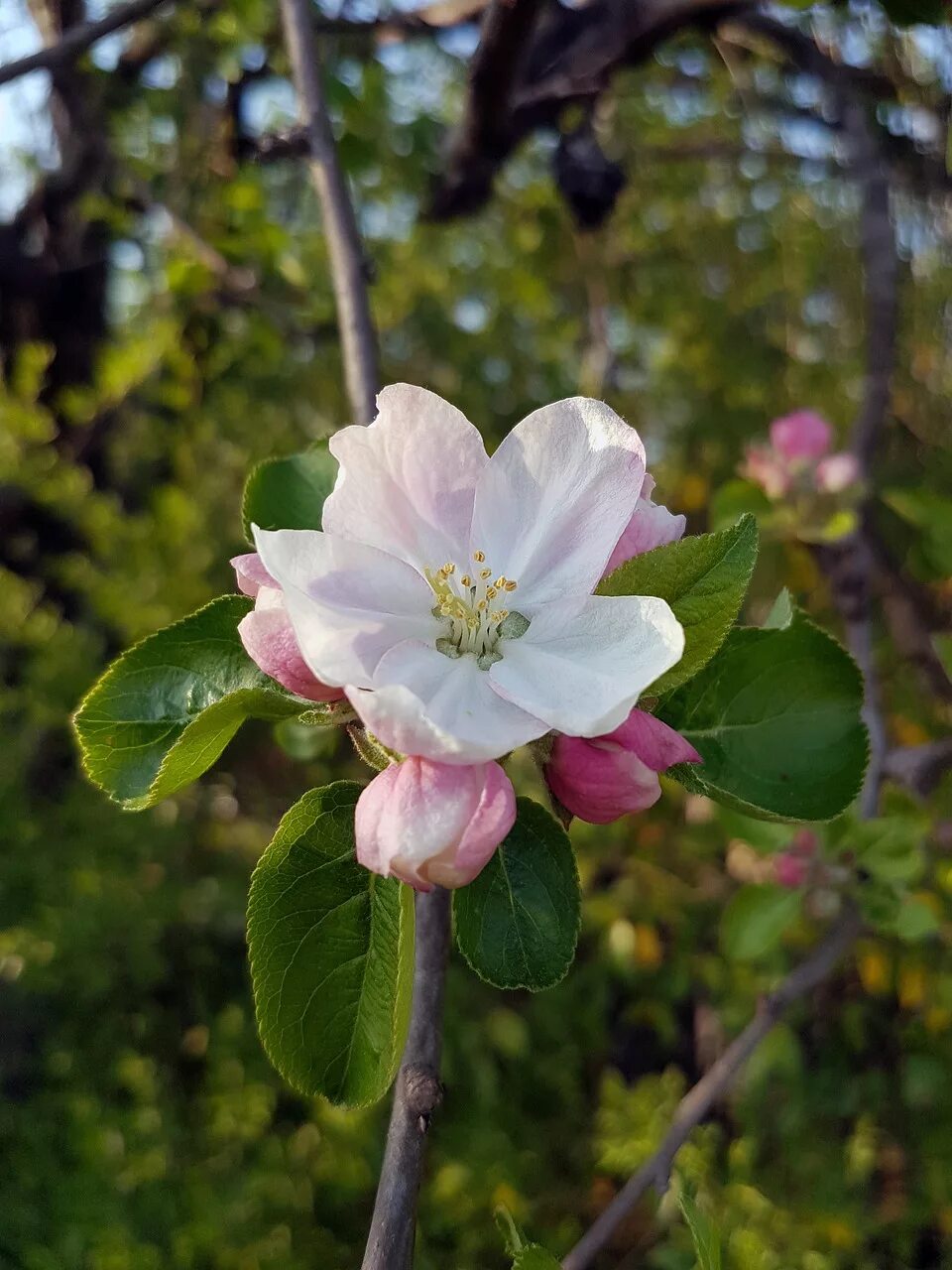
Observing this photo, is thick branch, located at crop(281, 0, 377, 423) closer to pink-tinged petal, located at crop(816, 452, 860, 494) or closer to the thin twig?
the thin twig

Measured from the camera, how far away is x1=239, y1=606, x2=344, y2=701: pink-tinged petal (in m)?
0.72

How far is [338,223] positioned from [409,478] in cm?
66

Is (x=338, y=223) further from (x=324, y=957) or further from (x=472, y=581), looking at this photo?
(x=324, y=957)

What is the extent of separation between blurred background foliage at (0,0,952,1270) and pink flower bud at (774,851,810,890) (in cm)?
21

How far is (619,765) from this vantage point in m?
0.71

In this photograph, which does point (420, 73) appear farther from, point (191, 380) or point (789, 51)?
point (191, 380)

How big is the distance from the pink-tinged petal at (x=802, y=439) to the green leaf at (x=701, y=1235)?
1.84m

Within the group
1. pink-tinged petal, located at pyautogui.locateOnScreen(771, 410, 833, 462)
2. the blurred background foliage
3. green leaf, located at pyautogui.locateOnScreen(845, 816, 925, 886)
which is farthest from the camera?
pink-tinged petal, located at pyautogui.locateOnScreen(771, 410, 833, 462)

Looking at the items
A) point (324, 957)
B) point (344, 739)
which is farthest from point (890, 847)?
point (344, 739)

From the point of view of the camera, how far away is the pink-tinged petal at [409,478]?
2.56 feet

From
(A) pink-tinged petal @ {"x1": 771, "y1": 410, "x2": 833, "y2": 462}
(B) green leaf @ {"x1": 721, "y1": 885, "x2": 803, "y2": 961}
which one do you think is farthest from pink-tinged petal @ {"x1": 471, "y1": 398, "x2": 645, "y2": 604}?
(A) pink-tinged petal @ {"x1": 771, "y1": 410, "x2": 833, "y2": 462}

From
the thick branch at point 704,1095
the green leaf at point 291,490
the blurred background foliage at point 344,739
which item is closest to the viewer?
the green leaf at point 291,490

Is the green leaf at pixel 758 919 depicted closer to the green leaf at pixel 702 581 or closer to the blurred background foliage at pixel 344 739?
the blurred background foliage at pixel 344 739

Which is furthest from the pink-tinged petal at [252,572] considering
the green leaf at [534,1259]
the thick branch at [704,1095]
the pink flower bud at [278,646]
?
the thick branch at [704,1095]
